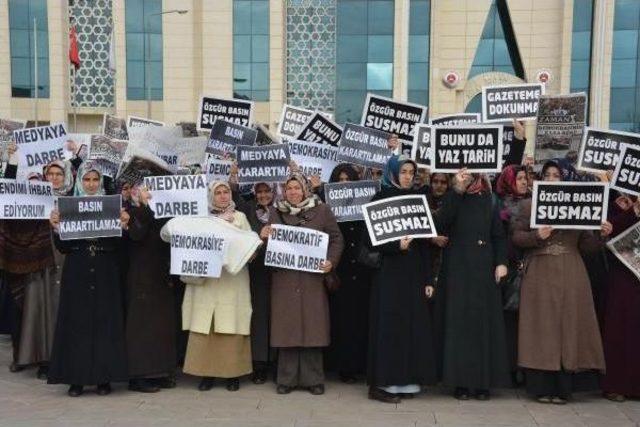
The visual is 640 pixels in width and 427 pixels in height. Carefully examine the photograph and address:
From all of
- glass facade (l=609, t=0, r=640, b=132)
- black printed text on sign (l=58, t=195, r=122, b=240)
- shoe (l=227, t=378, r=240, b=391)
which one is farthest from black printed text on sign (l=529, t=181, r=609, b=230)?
glass facade (l=609, t=0, r=640, b=132)

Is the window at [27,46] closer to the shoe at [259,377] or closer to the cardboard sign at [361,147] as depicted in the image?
the cardboard sign at [361,147]

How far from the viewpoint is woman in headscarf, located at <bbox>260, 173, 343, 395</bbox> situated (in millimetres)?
5684

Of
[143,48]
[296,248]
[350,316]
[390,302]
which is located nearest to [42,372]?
[296,248]

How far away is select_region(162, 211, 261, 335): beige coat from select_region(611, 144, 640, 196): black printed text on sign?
10.3ft

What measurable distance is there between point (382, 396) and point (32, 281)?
354 centimetres

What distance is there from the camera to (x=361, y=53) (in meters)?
32.5

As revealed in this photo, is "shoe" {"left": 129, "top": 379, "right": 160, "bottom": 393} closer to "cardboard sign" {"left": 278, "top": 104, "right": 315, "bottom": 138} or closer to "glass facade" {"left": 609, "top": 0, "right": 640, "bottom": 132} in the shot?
"cardboard sign" {"left": 278, "top": 104, "right": 315, "bottom": 138}

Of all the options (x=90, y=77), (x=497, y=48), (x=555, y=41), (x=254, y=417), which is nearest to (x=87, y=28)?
(x=90, y=77)

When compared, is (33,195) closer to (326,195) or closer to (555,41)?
(326,195)

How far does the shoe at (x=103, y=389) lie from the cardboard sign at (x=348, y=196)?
2573mm

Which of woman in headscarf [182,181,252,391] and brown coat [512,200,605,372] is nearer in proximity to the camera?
brown coat [512,200,605,372]

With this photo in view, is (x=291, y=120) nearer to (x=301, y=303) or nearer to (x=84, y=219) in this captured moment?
(x=301, y=303)

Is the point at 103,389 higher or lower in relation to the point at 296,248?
lower

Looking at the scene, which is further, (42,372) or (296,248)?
(42,372)
